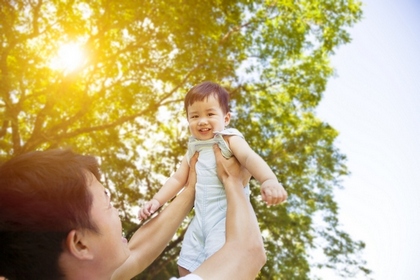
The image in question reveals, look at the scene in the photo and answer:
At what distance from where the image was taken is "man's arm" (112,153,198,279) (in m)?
2.08

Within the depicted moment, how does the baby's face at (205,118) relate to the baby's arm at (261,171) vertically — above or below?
above

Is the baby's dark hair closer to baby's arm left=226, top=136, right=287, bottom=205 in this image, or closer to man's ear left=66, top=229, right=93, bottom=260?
baby's arm left=226, top=136, right=287, bottom=205

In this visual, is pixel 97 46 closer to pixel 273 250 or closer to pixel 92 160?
pixel 273 250

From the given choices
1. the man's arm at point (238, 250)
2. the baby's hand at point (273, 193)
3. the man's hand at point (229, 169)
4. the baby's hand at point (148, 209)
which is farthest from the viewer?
the baby's hand at point (148, 209)

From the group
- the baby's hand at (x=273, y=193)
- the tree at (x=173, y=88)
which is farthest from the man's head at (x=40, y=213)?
the tree at (x=173, y=88)

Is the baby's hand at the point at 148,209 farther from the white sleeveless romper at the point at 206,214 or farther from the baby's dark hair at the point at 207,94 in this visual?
the baby's dark hair at the point at 207,94

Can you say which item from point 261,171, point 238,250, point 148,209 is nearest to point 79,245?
point 238,250

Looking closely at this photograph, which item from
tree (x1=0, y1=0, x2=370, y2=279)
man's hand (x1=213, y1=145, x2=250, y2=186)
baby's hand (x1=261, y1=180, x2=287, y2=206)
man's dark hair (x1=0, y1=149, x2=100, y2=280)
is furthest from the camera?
tree (x1=0, y1=0, x2=370, y2=279)

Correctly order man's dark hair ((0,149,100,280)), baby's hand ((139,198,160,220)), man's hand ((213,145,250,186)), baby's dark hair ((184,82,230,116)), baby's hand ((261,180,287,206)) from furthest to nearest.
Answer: baby's dark hair ((184,82,230,116)), baby's hand ((139,198,160,220)), man's hand ((213,145,250,186)), baby's hand ((261,180,287,206)), man's dark hair ((0,149,100,280))

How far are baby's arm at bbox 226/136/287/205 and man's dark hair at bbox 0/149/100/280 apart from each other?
33.1 inches

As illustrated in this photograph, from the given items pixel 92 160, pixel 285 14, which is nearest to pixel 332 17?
pixel 285 14

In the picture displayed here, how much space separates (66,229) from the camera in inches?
54.7

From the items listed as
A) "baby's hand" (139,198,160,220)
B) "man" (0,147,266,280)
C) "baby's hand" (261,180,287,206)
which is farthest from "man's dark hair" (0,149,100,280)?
"baby's hand" (139,198,160,220)

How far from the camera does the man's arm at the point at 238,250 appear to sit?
1.44 metres
